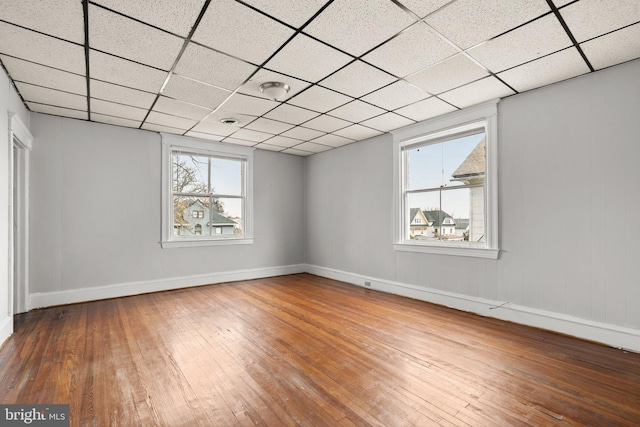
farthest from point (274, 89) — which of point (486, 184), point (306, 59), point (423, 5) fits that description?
point (486, 184)

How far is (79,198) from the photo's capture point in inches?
179

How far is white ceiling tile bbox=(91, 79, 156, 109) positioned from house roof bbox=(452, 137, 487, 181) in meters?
4.02

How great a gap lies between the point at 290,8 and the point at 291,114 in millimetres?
2142

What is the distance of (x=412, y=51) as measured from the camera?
2.66 m

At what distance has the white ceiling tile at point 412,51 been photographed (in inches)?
95.5

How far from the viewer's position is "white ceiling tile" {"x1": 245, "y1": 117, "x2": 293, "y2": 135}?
14.9ft

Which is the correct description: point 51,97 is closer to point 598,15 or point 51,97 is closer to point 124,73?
point 124,73

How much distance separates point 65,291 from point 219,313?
7.84ft

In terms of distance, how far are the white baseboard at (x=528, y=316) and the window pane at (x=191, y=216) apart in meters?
3.29

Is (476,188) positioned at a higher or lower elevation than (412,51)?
lower

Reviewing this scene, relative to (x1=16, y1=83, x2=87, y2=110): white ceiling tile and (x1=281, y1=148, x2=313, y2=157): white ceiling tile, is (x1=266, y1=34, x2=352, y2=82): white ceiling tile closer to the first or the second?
(x1=16, y1=83, x2=87, y2=110): white ceiling tile

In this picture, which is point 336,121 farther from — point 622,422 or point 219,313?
point 622,422

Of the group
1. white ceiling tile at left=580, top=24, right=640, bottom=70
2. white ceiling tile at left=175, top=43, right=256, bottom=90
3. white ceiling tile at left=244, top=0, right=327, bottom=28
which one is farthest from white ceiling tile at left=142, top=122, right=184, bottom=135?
white ceiling tile at left=580, top=24, right=640, bottom=70

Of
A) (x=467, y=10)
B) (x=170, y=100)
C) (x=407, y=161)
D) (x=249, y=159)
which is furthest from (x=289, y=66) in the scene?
(x=249, y=159)
